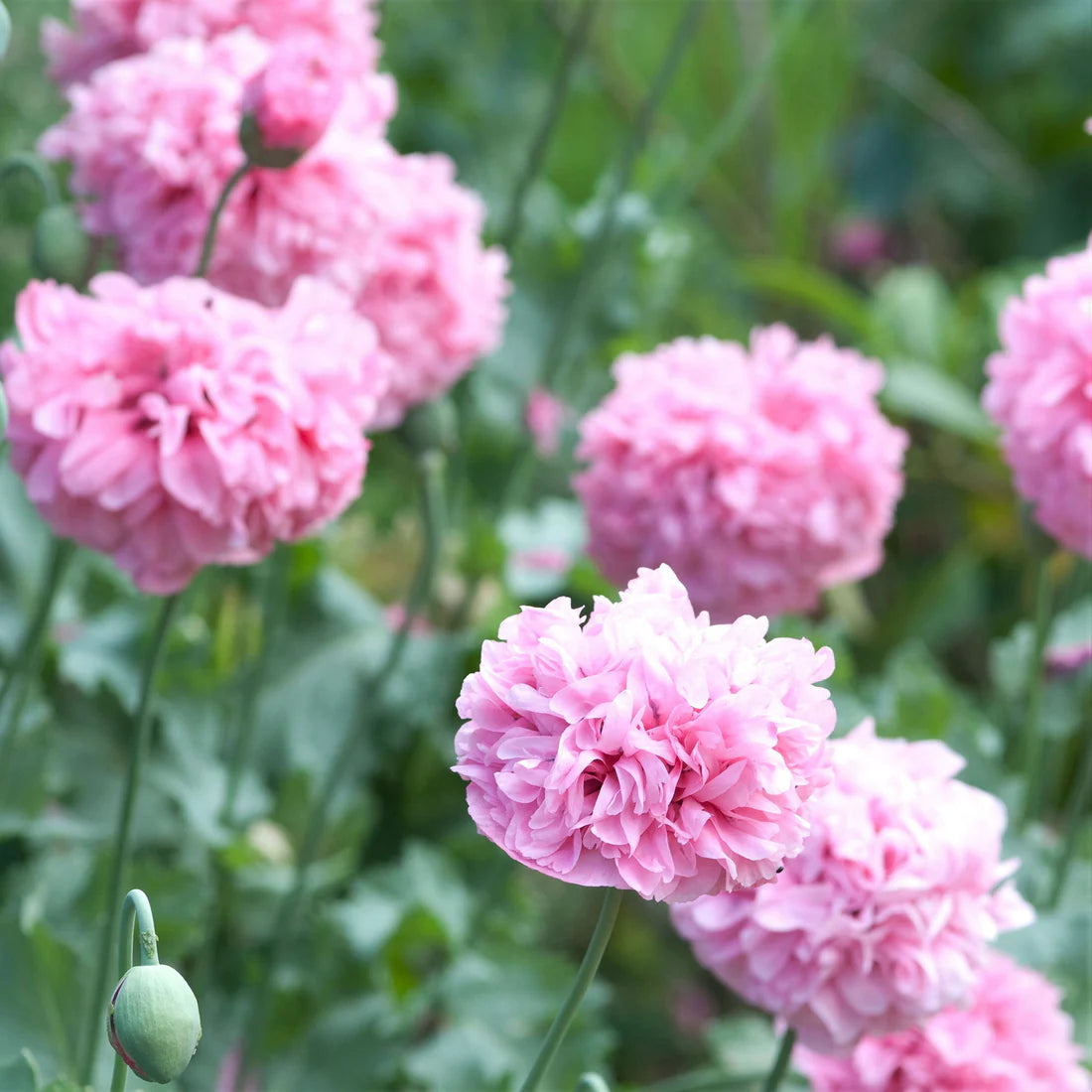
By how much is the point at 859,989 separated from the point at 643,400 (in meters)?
0.31

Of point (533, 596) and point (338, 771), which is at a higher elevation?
point (533, 596)

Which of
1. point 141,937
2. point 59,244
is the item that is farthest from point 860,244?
point 141,937

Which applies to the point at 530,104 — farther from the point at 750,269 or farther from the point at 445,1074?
the point at 445,1074

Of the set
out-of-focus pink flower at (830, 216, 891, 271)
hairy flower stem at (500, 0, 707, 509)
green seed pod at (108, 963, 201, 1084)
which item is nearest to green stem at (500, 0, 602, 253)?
hairy flower stem at (500, 0, 707, 509)

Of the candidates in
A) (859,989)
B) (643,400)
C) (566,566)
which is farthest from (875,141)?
(859,989)

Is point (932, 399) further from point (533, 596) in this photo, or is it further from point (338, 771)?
point (338, 771)

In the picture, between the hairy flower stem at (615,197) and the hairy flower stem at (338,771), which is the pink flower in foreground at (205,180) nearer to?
the hairy flower stem at (338,771)

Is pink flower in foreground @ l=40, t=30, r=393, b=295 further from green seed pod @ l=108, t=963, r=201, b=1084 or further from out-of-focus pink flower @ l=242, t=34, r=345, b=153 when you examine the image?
green seed pod @ l=108, t=963, r=201, b=1084

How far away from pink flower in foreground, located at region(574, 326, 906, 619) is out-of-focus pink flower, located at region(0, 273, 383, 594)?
0.18 meters

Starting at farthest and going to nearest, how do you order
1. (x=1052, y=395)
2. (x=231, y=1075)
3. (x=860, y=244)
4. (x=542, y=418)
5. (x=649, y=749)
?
(x=860, y=244) < (x=542, y=418) < (x=231, y=1075) < (x=1052, y=395) < (x=649, y=749)

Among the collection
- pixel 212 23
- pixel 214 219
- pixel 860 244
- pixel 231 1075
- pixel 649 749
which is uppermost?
pixel 860 244

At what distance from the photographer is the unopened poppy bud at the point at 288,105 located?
0.53 m

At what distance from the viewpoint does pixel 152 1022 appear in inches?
14.1

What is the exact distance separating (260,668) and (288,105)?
0.28 metres
